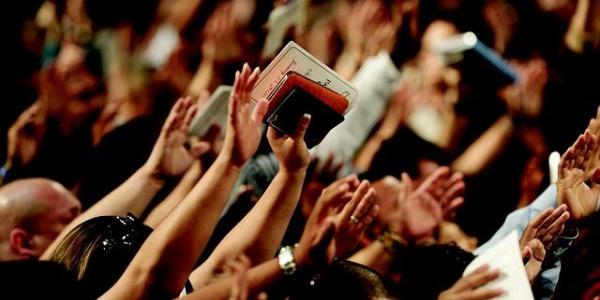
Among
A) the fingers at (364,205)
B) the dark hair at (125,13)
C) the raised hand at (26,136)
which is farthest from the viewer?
the dark hair at (125,13)

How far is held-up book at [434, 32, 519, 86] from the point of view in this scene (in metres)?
2.73

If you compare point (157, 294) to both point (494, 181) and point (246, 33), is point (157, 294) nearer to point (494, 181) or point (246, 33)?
point (494, 181)

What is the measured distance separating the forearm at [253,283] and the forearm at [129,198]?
2.36 ft

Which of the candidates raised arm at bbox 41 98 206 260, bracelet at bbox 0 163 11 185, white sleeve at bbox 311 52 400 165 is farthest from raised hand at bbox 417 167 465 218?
bracelet at bbox 0 163 11 185

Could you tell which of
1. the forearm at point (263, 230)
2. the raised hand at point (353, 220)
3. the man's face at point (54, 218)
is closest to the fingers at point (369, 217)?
the raised hand at point (353, 220)

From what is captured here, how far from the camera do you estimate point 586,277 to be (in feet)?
6.21

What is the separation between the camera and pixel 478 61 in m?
2.75

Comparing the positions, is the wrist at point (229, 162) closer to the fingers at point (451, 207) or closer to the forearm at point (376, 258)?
the forearm at point (376, 258)

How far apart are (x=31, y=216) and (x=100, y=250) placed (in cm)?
59

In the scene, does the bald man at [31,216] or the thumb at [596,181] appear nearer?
the thumb at [596,181]

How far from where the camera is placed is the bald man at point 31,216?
2135mm

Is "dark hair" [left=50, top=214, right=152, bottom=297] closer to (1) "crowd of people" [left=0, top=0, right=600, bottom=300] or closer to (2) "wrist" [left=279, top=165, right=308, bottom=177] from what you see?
(1) "crowd of people" [left=0, top=0, right=600, bottom=300]

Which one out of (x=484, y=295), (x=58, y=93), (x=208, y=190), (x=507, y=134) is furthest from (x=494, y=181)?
(x=58, y=93)

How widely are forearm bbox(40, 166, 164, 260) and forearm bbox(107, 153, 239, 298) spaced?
2.11 ft
